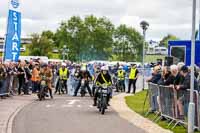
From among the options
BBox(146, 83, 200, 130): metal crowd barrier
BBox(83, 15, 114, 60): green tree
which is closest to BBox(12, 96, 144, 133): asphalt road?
BBox(146, 83, 200, 130): metal crowd barrier

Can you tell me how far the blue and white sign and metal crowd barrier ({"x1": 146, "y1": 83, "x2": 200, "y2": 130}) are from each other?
10561 millimetres

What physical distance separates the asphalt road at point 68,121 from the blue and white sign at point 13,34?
5756mm

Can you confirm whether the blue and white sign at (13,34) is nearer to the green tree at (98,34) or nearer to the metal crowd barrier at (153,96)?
the metal crowd barrier at (153,96)

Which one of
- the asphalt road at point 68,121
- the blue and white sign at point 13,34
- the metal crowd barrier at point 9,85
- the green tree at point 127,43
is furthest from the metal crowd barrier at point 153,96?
the green tree at point 127,43

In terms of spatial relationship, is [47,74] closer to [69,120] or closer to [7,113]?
[7,113]

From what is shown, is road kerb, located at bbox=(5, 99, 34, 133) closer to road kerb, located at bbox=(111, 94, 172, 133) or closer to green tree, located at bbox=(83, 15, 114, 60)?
road kerb, located at bbox=(111, 94, 172, 133)

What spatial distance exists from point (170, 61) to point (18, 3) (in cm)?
949

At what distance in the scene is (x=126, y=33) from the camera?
105188mm

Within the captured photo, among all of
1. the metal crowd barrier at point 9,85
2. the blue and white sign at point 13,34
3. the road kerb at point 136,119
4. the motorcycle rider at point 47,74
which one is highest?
the blue and white sign at point 13,34

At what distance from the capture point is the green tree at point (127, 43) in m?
104

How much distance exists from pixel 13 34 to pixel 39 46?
3391 inches

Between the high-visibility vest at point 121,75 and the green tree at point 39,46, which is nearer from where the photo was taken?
the high-visibility vest at point 121,75

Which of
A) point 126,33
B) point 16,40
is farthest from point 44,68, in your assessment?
point 126,33

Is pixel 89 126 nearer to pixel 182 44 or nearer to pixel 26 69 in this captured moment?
pixel 182 44
